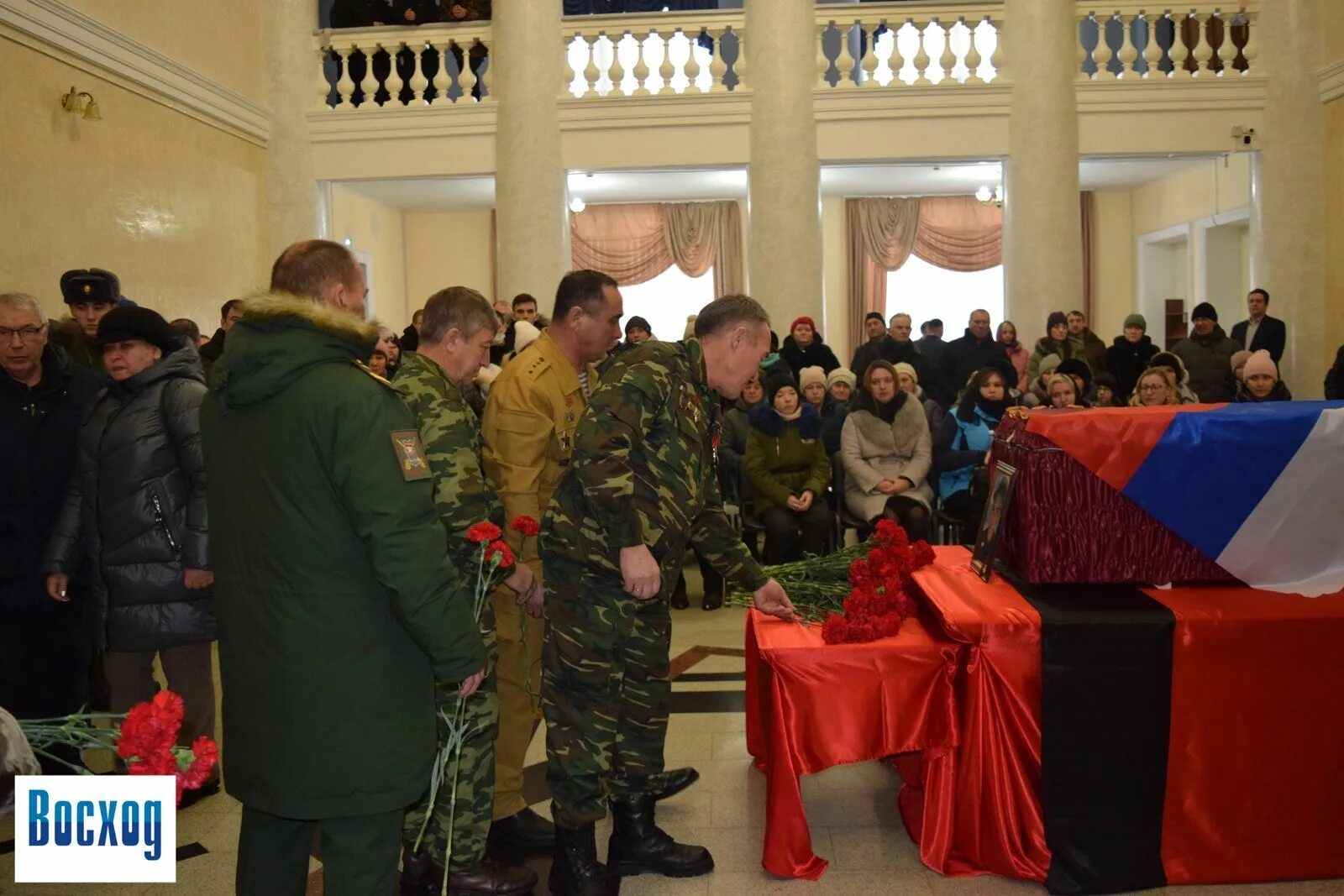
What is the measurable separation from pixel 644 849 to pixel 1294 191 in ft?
32.1

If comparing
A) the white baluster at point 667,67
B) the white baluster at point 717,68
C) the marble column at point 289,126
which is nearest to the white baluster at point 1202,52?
the white baluster at point 717,68

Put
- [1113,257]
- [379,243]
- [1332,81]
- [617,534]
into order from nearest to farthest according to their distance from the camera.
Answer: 1. [617,534]
2. [1332,81]
3. [379,243]
4. [1113,257]

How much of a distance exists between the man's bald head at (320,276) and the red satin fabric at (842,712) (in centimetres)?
161

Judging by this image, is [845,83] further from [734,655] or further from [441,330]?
[441,330]

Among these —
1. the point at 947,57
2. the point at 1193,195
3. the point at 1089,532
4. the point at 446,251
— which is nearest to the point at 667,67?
the point at 947,57

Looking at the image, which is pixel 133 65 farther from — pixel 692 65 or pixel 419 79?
pixel 692 65

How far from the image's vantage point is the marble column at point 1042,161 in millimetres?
10492

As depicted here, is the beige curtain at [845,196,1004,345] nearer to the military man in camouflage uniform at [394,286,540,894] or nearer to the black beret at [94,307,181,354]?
the black beret at [94,307,181,354]

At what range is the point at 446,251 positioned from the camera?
16.6 m

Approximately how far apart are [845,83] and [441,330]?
27.9 ft

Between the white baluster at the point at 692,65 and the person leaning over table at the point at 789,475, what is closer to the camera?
the person leaning over table at the point at 789,475

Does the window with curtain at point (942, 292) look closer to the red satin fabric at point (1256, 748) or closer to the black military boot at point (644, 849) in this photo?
the red satin fabric at point (1256, 748)

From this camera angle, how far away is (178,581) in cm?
380

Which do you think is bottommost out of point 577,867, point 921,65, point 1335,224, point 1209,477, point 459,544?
point 577,867
